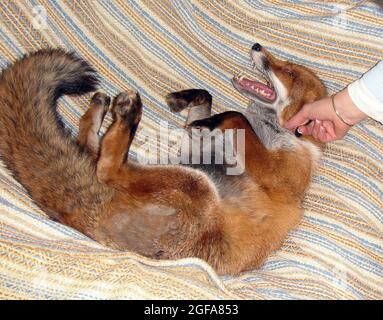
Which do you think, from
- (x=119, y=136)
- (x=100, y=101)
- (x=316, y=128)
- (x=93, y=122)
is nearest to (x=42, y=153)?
(x=119, y=136)

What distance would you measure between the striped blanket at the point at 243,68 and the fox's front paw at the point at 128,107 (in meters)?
0.33

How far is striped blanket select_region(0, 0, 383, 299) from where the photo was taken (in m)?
2.25

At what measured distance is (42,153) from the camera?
210cm

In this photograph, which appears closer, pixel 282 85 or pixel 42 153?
pixel 42 153

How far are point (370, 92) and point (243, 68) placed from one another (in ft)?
3.49

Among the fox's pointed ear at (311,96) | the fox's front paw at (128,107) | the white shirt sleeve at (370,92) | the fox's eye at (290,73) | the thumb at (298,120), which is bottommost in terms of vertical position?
the fox's front paw at (128,107)

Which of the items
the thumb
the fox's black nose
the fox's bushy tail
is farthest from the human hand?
the fox's bushy tail

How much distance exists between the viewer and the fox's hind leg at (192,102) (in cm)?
283

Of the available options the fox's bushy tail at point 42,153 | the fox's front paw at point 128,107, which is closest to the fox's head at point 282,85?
the fox's front paw at point 128,107

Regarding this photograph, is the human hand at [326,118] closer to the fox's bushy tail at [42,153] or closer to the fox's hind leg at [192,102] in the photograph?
the fox's hind leg at [192,102]

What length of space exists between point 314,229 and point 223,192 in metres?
0.61

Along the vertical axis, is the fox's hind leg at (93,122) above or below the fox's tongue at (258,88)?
below

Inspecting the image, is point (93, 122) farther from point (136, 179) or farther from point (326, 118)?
point (326, 118)

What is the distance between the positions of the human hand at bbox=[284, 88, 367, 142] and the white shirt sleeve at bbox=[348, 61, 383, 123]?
0.04m
